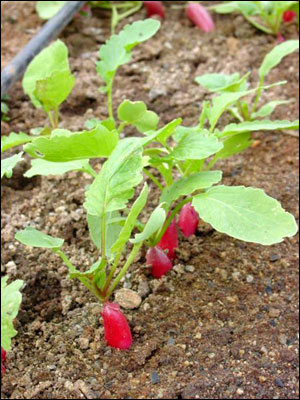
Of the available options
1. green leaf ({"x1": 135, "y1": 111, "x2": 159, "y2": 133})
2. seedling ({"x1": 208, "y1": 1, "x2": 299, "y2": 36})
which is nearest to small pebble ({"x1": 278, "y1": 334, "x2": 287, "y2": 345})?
green leaf ({"x1": 135, "y1": 111, "x2": 159, "y2": 133})

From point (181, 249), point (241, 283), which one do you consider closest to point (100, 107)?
point (181, 249)

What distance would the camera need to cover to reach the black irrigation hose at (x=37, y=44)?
1.98 meters

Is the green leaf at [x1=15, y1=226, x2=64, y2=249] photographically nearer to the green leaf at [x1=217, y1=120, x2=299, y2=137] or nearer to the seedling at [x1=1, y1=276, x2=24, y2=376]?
the seedling at [x1=1, y1=276, x2=24, y2=376]

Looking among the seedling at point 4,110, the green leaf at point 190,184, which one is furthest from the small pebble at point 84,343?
the seedling at point 4,110

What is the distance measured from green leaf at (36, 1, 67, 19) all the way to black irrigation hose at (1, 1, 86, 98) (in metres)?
0.06

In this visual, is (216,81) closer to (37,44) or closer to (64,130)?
(64,130)

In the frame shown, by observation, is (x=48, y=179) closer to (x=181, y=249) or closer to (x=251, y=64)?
(x=181, y=249)

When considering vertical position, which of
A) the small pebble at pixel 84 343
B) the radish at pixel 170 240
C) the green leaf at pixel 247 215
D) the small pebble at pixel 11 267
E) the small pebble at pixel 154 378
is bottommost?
the small pebble at pixel 154 378

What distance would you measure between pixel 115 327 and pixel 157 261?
21 centimetres

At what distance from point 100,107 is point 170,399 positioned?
1025 millimetres

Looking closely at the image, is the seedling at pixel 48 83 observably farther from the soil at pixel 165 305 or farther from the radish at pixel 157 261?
the radish at pixel 157 261

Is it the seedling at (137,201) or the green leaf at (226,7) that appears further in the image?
the green leaf at (226,7)

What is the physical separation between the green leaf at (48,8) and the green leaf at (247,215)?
1.26 m

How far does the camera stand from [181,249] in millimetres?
1544
